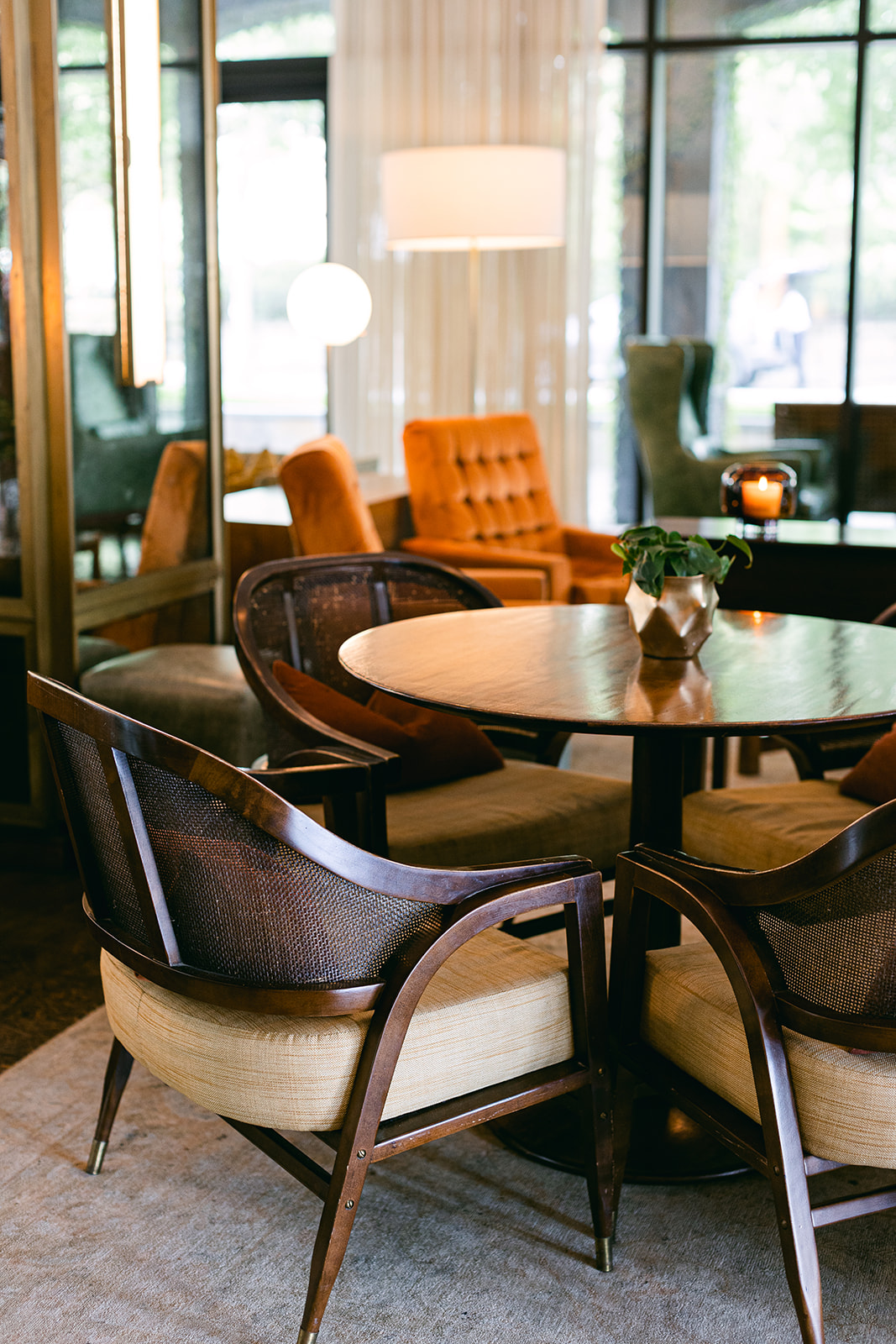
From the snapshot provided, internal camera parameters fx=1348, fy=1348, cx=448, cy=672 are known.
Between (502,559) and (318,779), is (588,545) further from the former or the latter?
(318,779)

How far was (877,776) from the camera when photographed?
7.27ft

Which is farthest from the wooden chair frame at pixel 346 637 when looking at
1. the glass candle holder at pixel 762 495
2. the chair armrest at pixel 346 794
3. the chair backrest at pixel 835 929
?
the glass candle holder at pixel 762 495

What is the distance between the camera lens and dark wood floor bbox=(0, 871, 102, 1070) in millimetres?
2371

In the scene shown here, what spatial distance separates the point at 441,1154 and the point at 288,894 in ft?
2.53

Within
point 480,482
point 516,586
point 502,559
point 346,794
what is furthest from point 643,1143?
point 480,482

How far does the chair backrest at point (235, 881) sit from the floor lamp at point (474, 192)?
3.81 metres

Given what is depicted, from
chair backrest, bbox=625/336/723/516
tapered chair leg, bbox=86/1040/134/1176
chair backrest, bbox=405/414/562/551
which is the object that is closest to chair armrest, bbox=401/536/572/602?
chair backrest, bbox=405/414/562/551

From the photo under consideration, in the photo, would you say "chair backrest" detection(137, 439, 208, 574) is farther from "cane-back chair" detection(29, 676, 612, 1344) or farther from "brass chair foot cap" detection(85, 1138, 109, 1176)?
"cane-back chair" detection(29, 676, 612, 1344)

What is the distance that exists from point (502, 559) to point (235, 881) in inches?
117

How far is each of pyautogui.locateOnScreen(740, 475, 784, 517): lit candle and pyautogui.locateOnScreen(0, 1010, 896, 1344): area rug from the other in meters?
2.05

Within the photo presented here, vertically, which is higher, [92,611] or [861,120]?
[861,120]

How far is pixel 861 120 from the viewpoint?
6.18 meters

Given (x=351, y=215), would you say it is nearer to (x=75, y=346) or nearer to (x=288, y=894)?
(x=75, y=346)

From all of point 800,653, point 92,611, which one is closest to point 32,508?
point 92,611
